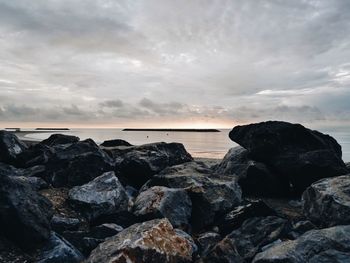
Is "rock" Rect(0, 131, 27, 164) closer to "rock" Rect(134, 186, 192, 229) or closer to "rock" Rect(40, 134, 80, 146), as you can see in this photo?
"rock" Rect(40, 134, 80, 146)

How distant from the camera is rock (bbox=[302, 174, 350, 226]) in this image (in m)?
8.77

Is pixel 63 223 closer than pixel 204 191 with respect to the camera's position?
Yes

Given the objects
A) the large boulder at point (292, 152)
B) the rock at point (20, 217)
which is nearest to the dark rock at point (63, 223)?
the rock at point (20, 217)

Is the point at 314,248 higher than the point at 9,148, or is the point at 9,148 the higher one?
the point at 9,148

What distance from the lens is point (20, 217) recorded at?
24.6 feet

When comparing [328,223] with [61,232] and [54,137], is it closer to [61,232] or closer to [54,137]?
[61,232]

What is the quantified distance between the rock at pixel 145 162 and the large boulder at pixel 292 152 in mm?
2725

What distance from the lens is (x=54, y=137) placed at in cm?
1795

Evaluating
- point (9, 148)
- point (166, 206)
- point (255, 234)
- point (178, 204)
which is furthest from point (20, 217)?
point (9, 148)

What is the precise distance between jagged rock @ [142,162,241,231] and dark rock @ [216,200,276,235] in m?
0.35

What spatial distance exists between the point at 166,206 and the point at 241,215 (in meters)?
2.00

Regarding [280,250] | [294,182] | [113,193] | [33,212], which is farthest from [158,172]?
[280,250]

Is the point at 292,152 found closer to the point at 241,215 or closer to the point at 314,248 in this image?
the point at 241,215

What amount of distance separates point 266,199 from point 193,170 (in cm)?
279
